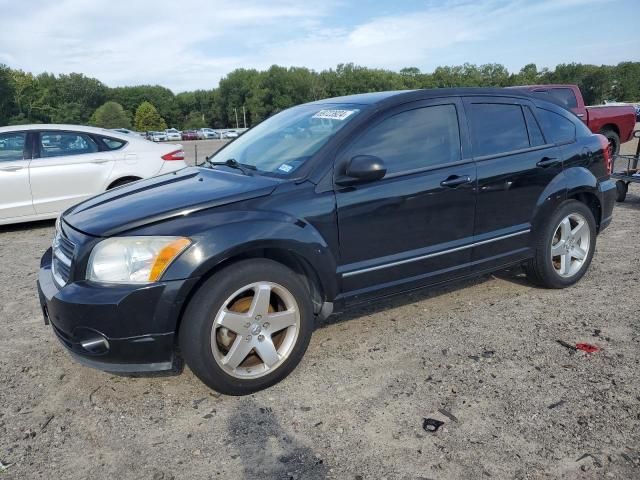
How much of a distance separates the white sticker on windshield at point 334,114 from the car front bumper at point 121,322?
1.55 metres

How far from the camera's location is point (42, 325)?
13.4 ft

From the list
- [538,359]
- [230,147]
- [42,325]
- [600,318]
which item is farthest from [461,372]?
[42,325]

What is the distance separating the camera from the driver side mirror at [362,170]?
10.4 ft

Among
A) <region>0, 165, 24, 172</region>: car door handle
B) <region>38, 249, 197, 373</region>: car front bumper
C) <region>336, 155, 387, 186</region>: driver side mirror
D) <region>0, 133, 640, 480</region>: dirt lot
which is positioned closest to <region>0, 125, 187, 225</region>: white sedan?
<region>0, 165, 24, 172</region>: car door handle

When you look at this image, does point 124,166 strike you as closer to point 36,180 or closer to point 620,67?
point 36,180

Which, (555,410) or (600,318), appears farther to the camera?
(600,318)

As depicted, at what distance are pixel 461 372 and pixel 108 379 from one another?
2.16m

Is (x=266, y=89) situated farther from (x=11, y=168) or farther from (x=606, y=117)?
(x=11, y=168)

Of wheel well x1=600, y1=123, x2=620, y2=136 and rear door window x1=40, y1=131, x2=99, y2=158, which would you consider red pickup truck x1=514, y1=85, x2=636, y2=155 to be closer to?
wheel well x1=600, y1=123, x2=620, y2=136

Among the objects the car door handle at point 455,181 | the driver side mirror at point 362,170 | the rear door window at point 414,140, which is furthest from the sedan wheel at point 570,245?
the driver side mirror at point 362,170

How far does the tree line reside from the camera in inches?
4555

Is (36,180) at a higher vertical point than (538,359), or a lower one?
higher

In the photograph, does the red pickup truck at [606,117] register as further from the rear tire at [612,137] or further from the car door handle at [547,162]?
the car door handle at [547,162]

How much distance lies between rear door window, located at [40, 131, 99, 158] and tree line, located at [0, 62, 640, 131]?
10407cm
